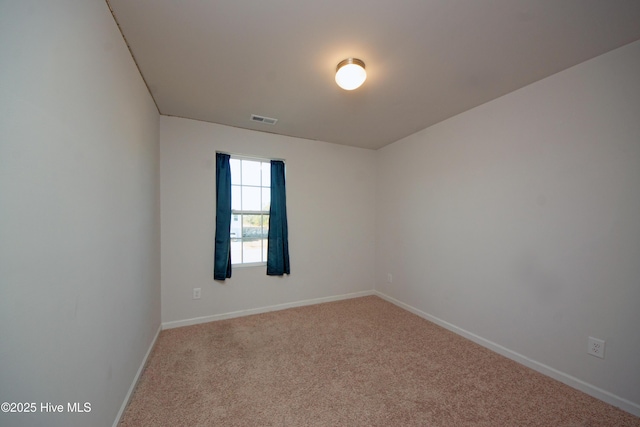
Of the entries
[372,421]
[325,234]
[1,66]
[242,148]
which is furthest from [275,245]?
[1,66]

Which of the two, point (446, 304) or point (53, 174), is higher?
point (53, 174)

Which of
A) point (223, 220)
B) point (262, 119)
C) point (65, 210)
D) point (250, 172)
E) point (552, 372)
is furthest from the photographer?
point (250, 172)

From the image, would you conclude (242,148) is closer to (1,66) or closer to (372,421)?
(1,66)

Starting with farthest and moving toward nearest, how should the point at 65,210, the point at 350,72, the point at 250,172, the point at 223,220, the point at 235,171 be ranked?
the point at 250,172 → the point at 235,171 → the point at 223,220 → the point at 350,72 → the point at 65,210

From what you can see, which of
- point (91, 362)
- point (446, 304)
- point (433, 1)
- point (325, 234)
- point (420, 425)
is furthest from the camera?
point (325, 234)

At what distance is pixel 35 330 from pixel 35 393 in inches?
8.5

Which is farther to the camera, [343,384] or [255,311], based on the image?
[255,311]

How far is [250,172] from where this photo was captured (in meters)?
3.44

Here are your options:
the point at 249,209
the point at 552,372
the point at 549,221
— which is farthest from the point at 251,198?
the point at 552,372

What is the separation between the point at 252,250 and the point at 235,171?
111 centimetres

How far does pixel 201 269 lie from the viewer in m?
3.08

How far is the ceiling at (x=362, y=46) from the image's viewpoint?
144 centimetres

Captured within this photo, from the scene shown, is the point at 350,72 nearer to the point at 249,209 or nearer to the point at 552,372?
the point at 249,209

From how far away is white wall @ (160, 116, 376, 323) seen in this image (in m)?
2.95
